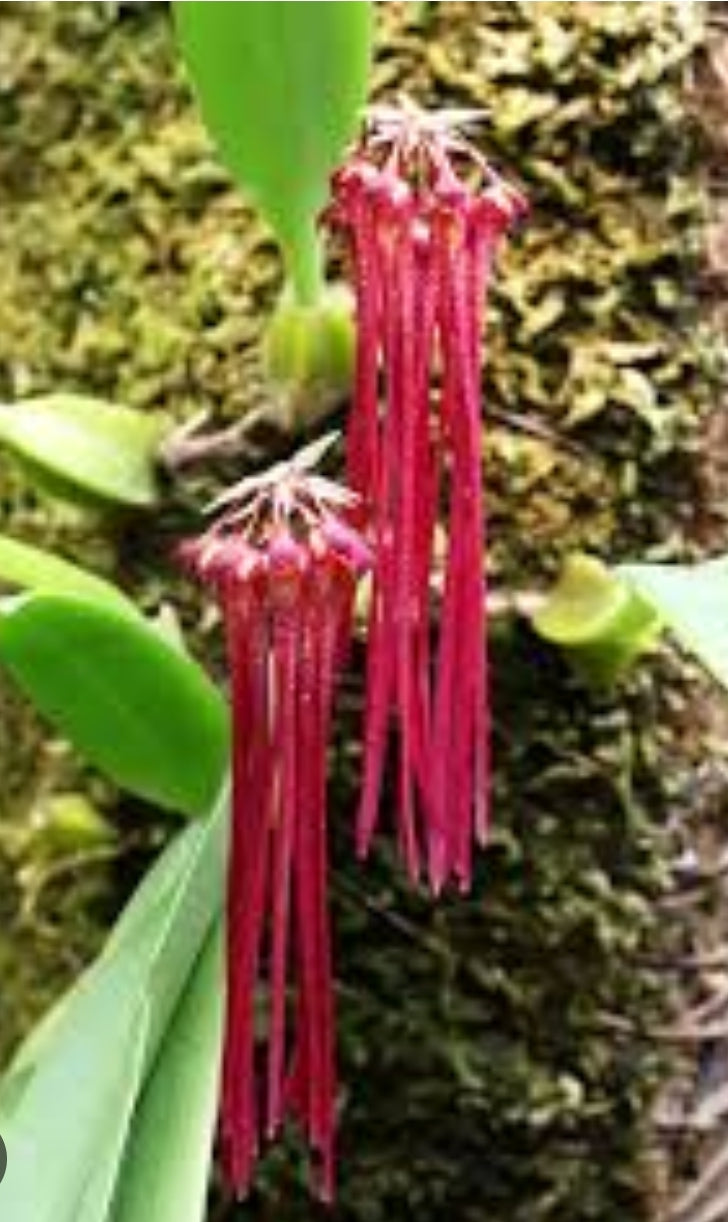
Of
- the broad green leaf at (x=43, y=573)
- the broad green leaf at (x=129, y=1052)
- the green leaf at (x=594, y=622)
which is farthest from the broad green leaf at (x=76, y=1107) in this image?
the green leaf at (x=594, y=622)

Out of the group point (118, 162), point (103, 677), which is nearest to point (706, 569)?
point (103, 677)

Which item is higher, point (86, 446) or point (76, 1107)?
point (86, 446)

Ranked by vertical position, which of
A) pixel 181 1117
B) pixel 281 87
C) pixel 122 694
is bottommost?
pixel 181 1117

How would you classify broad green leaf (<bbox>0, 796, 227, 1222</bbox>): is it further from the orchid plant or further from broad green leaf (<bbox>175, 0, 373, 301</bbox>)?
broad green leaf (<bbox>175, 0, 373, 301</bbox>)

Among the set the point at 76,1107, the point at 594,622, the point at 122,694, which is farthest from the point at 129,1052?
the point at 594,622

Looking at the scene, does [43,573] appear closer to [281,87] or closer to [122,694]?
[122,694]

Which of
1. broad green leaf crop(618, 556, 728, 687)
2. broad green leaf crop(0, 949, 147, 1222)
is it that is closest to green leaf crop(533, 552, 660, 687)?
broad green leaf crop(618, 556, 728, 687)
